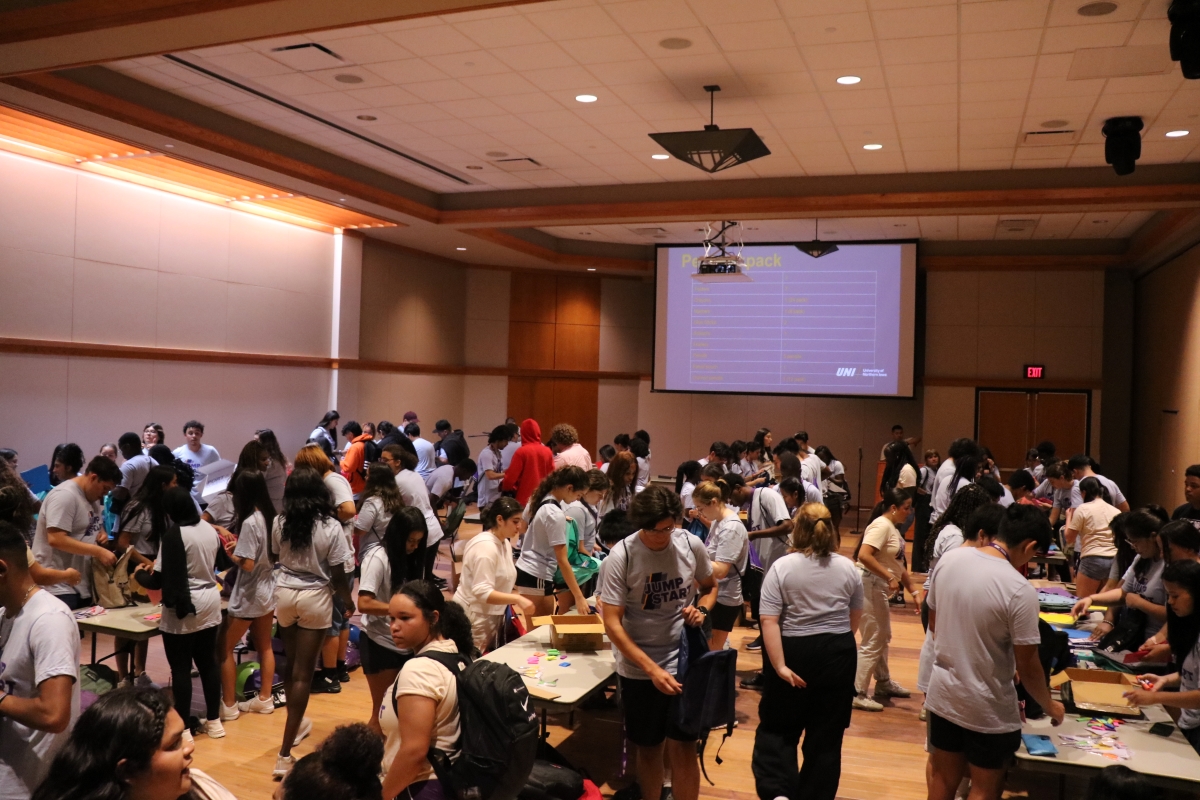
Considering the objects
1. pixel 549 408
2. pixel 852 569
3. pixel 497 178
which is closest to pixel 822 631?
pixel 852 569

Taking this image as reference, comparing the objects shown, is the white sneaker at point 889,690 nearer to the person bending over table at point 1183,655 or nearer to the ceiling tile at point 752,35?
the person bending over table at point 1183,655

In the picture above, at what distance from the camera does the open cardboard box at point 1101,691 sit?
394 centimetres

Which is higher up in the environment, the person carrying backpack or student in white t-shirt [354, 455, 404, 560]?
student in white t-shirt [354, 455, 404, 560]

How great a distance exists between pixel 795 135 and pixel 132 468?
6653mm

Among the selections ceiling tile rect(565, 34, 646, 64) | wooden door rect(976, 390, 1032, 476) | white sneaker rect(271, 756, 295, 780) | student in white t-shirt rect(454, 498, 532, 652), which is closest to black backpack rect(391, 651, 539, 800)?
student in white t-shirt rect(454, 498, 532, 652)

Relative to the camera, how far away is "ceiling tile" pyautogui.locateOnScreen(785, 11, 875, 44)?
5.83 meters

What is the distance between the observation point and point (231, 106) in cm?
834

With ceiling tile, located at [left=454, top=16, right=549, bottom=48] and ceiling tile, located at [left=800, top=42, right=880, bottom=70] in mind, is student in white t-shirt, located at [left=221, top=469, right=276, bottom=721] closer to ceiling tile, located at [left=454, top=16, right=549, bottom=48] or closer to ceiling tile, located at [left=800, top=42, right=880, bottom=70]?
ceiling tile, located at [left=454, top=16, right=549, bottom=48]

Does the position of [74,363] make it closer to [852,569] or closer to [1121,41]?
[852,569]

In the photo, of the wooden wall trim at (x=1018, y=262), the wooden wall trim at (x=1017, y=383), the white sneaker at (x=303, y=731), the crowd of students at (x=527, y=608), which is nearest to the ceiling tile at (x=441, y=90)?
the crowd of students at (x=527, y=608)

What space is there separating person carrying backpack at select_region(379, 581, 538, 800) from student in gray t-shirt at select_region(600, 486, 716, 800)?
32.6 inches

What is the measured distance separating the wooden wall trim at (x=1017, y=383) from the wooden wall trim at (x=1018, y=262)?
1.71m

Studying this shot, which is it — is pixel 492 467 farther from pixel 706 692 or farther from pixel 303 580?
pixel 706 692

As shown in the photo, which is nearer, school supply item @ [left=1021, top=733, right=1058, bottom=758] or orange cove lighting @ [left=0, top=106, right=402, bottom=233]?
school supply item @ [left=1021, top=733, right=1058, bottom=758]
